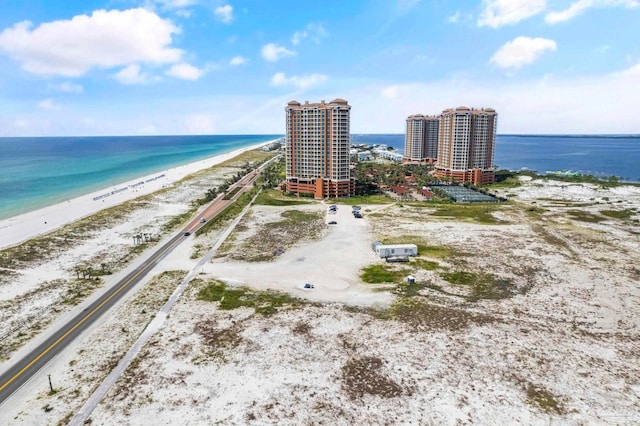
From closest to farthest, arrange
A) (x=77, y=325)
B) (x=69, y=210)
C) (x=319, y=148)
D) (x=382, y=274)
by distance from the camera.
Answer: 1. (x=77, y=325)
2. (x=382, y=274)
3. (x=69, y=210)
4. (x=319, y=148)

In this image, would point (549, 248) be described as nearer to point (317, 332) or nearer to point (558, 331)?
point (558, 331)

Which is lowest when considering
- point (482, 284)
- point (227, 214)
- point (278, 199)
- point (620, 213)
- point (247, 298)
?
point (247, 298)

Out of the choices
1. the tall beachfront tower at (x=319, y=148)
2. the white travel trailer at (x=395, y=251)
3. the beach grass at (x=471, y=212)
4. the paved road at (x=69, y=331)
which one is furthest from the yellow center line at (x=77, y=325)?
the beach grass at (x=471, y=212)

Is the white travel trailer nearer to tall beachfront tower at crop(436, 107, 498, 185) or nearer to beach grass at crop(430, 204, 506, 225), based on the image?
beach grass at crop(430, 204, 506, 225)

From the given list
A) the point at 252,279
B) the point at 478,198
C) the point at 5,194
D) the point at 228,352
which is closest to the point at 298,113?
the point at 478,198

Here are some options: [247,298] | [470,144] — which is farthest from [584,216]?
[247,298]

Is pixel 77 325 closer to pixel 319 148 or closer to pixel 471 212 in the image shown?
pixel 319 148

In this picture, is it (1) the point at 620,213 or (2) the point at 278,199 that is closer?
(1) the point at 620,213

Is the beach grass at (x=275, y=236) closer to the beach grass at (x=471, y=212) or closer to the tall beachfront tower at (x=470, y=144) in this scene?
the beach grass at (x=471, y=212)
